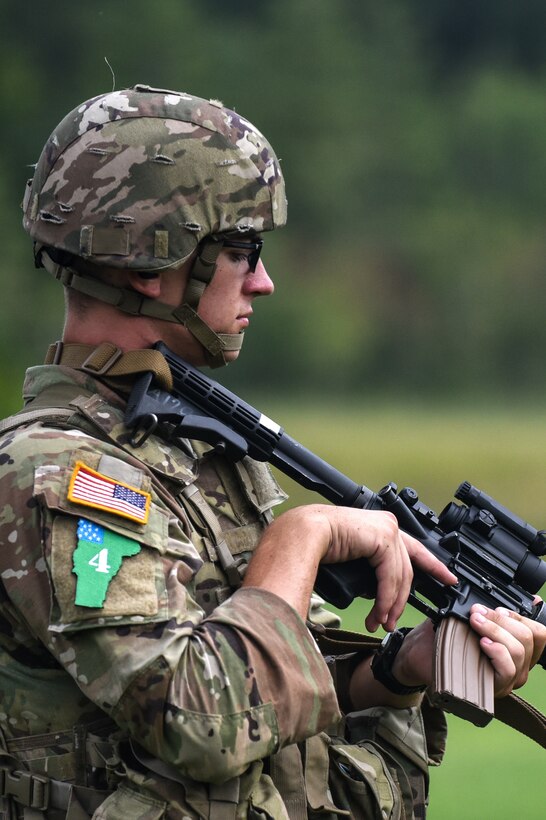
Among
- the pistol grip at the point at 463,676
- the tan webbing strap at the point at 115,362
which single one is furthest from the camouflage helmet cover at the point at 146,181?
the pistol grip at the point at 463,676

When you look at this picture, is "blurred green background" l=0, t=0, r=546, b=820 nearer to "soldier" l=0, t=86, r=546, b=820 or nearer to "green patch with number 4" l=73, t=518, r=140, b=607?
"soldier" l=0, t=86, r=546, b=820

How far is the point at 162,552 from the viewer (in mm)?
3016

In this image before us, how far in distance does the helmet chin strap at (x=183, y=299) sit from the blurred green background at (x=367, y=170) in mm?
17740

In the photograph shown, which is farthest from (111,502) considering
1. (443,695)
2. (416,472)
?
(416,472)

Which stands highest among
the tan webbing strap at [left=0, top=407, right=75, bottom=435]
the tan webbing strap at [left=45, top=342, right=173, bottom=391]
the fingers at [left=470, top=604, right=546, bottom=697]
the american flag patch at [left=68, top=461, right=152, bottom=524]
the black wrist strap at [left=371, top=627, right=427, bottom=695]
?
the tan webbing strap at [left=45, top=342, right=173, bottom=391]

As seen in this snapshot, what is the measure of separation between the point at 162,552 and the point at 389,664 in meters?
1.22

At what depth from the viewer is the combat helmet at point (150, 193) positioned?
11.2 feet

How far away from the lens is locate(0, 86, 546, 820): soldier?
9.51 feet

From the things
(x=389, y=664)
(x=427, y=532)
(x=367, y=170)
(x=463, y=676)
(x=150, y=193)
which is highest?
(x=150, y=193)

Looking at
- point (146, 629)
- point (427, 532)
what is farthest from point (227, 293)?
point (146, 629)

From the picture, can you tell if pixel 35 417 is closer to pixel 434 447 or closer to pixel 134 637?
pixel 134 637

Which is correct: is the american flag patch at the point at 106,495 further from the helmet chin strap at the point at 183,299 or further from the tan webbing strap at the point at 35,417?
the helmet chin strap at the point at 183,299

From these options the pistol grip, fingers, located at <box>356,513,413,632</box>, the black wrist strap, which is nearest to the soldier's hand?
fingers, located at <box>356,513,413,632</box>

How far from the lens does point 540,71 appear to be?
80.1 ft
